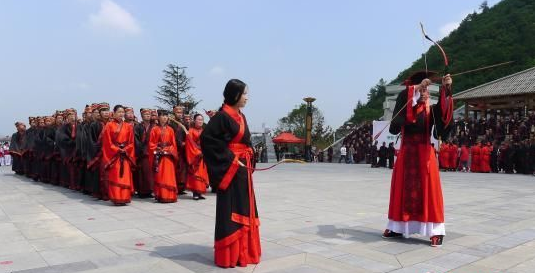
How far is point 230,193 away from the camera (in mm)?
4219

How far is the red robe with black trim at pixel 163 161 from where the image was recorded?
8.23 metres

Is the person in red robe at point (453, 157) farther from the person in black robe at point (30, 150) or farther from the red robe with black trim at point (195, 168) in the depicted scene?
the person in black robe at point (30, 150)

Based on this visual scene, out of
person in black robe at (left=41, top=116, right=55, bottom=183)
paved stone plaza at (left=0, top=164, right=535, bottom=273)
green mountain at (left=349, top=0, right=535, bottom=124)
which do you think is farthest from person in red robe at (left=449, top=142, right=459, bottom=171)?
person in black robe at (left=41, top=116, right=55, bottom=183)

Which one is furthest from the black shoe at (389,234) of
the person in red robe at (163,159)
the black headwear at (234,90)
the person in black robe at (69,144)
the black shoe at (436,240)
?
the person in black robe at (69,144)

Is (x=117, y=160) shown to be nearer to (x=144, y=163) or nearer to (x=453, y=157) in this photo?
(x=144, y=163)

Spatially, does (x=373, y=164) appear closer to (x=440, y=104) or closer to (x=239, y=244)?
(x=440, y=104)

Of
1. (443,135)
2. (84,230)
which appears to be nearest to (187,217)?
(84,230)

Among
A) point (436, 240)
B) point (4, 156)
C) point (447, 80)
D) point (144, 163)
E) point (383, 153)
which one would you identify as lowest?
point (436, 240)

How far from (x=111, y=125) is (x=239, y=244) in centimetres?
472

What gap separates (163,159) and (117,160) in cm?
85

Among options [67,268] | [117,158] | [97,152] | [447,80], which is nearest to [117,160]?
[117,158]

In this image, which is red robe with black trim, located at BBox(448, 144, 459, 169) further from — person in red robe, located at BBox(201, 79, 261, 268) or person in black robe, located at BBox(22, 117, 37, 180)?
person in red robe, located at BBox(201, 79, 261, 268)

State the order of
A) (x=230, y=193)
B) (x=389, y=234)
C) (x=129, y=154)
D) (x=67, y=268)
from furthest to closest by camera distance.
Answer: (x=129, y=154), (x=389, y=234), (x=230, y=193), (x=67, y=268)

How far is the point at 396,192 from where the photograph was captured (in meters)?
5.36
